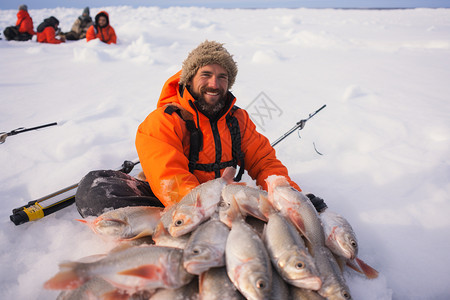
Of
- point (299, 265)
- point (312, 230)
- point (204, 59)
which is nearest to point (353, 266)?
point (312, 230)

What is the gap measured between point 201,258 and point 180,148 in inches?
47.2

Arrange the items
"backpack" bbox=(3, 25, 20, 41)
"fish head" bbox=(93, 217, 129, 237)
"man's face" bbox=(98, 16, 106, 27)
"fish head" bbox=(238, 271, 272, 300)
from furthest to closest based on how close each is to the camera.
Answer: "backpack" bbox=(3, 25, 20, 41), "man's face" bbox=(98, 16, 106, 27), "fish head" bbox=(93, 217, 129, 237), "fish head" bbox=(238, 271, 272, 300)

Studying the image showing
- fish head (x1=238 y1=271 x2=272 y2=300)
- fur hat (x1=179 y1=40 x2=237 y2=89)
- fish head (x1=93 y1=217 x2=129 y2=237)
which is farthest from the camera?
fur hat (x1=179 y1=40 x2=237 y2=89)

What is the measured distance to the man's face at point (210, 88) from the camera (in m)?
2.40

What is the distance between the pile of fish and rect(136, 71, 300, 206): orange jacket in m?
0.45

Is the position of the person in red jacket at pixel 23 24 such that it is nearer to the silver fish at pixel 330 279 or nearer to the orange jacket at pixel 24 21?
the orange jacket at pixel 24 21

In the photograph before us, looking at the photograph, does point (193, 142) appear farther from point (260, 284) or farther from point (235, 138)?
point (260, 284)

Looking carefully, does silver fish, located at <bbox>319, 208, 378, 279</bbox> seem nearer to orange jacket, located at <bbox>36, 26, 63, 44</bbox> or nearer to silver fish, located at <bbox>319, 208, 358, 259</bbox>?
silver fish, located at <bbox>319, 208, 358, 259</bbox>

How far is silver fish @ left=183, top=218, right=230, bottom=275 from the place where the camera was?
3.86 ft

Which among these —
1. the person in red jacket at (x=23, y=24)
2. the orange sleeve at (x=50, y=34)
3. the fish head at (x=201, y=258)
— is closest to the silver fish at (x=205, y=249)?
the fish head at (x=201, y=258)

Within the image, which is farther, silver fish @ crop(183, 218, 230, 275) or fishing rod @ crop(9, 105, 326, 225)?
fishing rod @ crop(9, 105, 326, 225)

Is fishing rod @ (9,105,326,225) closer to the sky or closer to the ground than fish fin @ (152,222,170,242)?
closer to the ground

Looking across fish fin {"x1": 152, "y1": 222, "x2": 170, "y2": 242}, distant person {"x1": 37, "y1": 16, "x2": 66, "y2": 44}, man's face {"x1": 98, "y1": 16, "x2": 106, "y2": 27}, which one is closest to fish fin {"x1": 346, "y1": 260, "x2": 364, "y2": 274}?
fish fin {"x1": 152, "y1": 222, "x2": 170, "y2": 242}

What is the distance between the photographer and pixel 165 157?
2.02 metres
